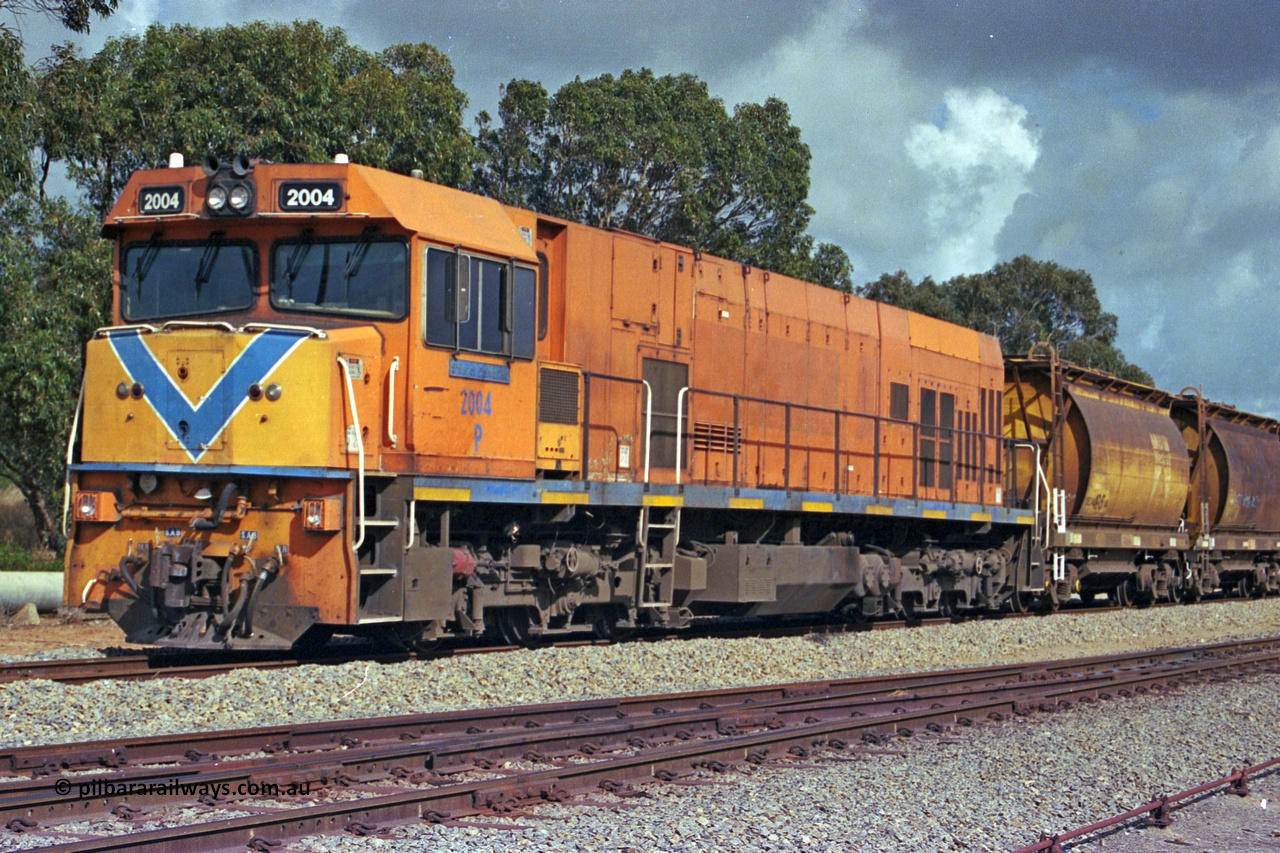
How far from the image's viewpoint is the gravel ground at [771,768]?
5.80 m

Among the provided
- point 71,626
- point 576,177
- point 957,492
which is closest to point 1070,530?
point 957,492

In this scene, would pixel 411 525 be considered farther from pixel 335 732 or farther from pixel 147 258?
pixel 147 258

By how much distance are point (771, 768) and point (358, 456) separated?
11.9 ft

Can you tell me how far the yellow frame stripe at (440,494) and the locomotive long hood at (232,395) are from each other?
1.77 feet

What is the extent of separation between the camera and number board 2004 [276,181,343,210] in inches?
365

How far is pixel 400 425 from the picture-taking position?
9.23 metres

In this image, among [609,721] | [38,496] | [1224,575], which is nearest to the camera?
[609,721]

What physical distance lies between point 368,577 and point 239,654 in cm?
256

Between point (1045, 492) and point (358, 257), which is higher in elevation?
point (358, 257)

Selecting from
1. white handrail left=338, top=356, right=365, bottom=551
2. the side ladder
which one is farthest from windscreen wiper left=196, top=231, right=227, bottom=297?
the side ladder

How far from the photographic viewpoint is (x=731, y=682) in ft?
36.1

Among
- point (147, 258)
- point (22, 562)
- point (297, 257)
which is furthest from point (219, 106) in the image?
point (297, 257)

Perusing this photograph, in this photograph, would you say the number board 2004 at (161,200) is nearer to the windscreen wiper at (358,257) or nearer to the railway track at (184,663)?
the windscreen wiper at (358,257)

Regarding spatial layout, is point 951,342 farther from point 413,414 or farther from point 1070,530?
point 413,414
